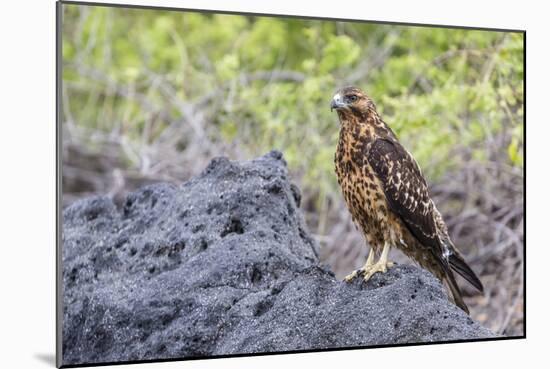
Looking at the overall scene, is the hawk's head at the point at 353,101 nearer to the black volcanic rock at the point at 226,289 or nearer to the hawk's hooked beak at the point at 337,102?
the hawk's hooked beak at the point at 337,102

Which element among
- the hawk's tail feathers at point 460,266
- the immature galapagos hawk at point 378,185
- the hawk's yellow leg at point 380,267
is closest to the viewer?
the hawk's yellow leg at point 380,267

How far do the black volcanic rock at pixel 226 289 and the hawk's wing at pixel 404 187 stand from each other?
312 mm

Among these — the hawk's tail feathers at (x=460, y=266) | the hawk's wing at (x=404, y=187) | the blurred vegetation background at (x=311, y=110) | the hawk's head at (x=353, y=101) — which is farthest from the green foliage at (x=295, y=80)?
→ the hawk's head at (x=353, y=101)

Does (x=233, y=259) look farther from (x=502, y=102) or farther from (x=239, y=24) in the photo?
(x=239, y=24)

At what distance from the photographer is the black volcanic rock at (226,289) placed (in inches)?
204

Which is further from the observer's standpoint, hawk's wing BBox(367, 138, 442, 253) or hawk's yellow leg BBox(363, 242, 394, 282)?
hawk's wing BBox(367, 138, 442, 253)

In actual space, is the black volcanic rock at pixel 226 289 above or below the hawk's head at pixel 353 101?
below

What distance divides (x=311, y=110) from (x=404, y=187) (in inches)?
94.7

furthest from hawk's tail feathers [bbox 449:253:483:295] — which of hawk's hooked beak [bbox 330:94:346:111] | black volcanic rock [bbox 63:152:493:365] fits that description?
hawk's hooked beak [bbox 330:94:346:111]

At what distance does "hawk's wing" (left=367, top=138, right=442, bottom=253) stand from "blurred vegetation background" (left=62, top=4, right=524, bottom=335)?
1529mm

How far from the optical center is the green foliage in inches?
281

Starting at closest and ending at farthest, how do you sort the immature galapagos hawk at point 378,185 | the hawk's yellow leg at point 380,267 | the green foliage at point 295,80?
the hawk's yellow leg at point 380,267, the immature galapagos hawk at point 378,185, the green foliage at point 295,80

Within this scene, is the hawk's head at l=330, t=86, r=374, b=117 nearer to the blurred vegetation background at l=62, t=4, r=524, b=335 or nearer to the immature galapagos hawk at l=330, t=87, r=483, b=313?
the immature galapagos hawk at l=330, t=87, r=483, b=313

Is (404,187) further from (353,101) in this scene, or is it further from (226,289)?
(226,289)
